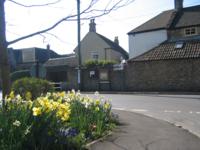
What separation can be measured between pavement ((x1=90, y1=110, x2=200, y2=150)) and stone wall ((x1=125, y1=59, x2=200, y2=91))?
64.2 ft

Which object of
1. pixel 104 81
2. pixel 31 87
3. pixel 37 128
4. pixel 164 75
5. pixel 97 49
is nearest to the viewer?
pixel 37 128

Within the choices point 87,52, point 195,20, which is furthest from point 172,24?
point 87,52

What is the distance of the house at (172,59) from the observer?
30734 mm

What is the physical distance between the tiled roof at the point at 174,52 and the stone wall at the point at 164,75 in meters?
0.43

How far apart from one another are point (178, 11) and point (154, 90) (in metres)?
13.4

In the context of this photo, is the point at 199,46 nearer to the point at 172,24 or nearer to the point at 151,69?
the point at 151,69

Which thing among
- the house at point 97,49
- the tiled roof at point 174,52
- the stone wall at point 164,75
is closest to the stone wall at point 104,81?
the stone wall at point 164,75

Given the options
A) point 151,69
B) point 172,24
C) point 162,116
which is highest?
point 172,24

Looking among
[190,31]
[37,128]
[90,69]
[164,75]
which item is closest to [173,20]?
[190,31]

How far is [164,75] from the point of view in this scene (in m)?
31.8

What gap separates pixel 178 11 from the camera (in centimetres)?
4219

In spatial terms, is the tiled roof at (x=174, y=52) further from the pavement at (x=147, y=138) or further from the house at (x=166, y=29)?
the pavement at (x=147, y=138)

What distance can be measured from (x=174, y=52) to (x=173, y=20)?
8.48 m

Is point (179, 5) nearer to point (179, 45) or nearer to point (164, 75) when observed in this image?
point (179, 45)
